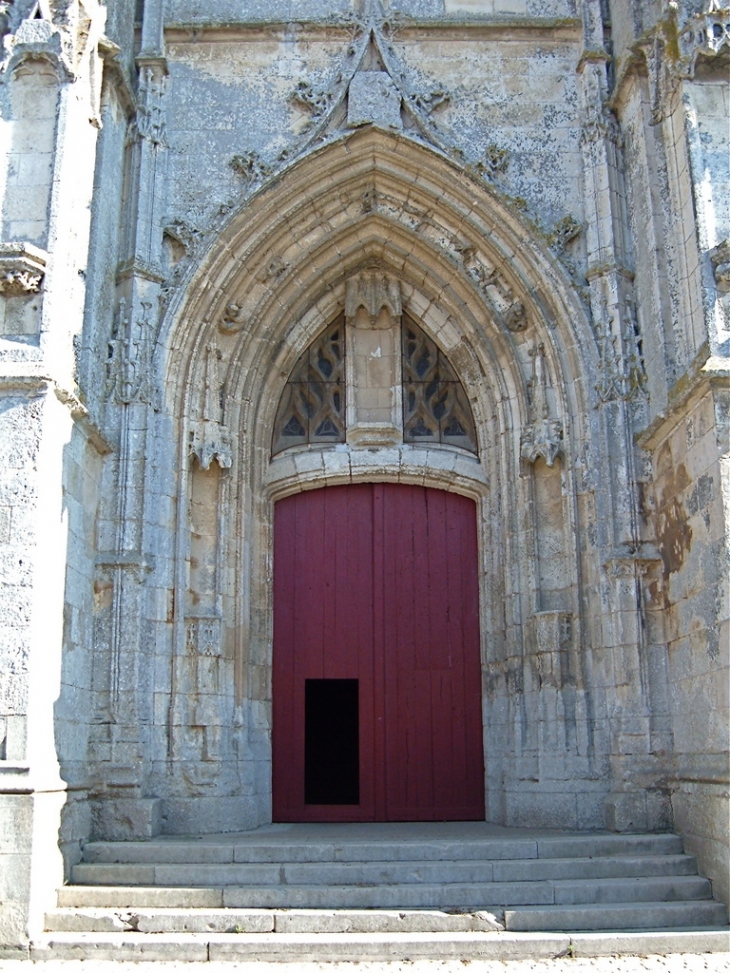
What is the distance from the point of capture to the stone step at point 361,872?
582 centimetres

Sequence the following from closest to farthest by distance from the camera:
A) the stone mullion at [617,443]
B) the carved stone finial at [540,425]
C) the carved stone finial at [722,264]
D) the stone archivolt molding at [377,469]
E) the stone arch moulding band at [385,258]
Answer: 1. the carved stone finial at [722,264]
2. the stone mullion at [617,443]
3. the carved stone finial at [540,425]
4. the stone arch moulding band at [385,258]
5. the stone archivolt molding at [377,469]

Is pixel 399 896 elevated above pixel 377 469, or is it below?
below

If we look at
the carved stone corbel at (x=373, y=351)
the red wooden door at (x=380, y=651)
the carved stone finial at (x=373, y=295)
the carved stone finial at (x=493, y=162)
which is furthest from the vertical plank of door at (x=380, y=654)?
the carved stone finial at (x=493, y=162)

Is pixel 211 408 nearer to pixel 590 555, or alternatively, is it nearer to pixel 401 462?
pixel 401 462

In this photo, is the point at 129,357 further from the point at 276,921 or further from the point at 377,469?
the point at 276,921

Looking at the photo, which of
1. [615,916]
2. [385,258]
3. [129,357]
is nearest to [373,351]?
[385,258]

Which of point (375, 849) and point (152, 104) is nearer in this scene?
point (375, 849)

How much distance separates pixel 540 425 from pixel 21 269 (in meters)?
3.77

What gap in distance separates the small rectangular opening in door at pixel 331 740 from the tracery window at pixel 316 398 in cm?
194

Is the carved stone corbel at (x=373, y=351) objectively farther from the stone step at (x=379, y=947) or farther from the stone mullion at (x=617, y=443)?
the stone step at (x=379, y=947)

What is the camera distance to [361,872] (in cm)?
584

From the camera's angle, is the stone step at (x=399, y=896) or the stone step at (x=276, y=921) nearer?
the stone step at (x=276, y=921)

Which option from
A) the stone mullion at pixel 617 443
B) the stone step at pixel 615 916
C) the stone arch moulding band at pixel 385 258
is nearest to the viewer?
the stone step at pixel 615 916

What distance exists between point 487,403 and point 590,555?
1.56 meters
